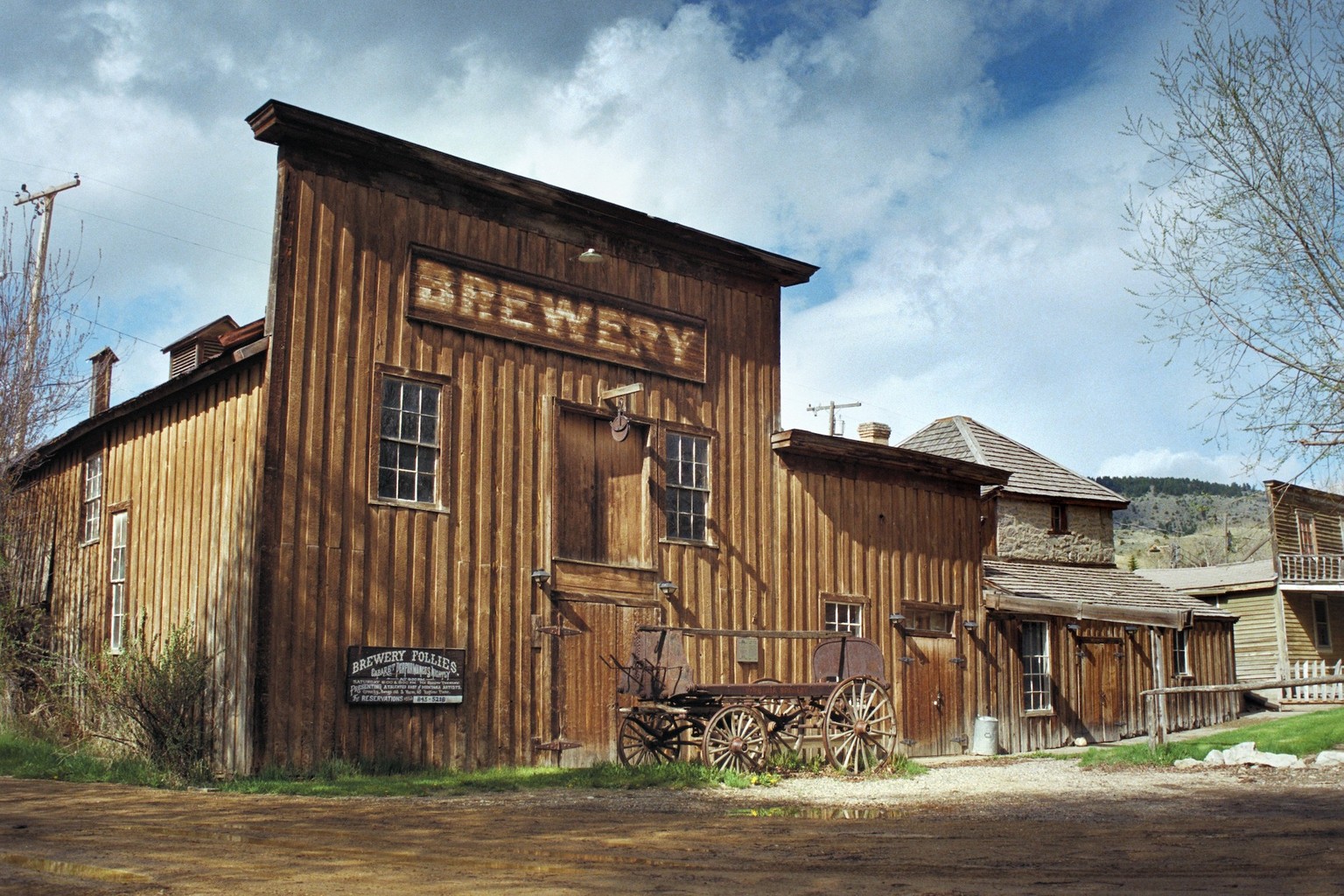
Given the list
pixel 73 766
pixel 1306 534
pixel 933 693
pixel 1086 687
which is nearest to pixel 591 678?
pixel 73 766

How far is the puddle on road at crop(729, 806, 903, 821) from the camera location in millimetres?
9961

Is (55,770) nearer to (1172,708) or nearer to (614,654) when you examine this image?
(614,654)

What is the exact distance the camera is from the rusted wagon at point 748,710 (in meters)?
14.2

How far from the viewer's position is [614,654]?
16328mm

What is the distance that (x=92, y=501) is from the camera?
17906 millimetres

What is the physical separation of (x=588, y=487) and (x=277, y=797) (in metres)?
6.41

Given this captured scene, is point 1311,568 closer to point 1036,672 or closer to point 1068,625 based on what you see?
point 1068,625

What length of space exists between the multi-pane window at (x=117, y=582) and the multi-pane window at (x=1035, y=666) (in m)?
15.0

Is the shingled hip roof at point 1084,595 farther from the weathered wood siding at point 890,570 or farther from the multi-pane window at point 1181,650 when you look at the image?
the weathered wood siding at point 890,570

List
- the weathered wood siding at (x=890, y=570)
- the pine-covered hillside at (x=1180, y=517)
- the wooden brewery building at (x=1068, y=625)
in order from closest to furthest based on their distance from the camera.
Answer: the weathered wood siding at (x=890, y=570), the wooden brewery building at (x=1068, y=625), the pine-covered hillside at (x=1180, y=517)

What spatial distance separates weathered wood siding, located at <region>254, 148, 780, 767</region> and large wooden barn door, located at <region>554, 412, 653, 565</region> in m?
0.24

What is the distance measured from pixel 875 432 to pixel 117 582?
51.9 ft

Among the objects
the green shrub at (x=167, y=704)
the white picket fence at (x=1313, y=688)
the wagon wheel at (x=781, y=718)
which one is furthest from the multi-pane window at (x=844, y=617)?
the white picket fence at (x=1313, y=688)

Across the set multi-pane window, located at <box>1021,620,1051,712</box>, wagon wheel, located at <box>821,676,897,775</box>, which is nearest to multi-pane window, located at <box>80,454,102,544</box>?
wagon wheel, located at <box>821,676,897,775</box>
